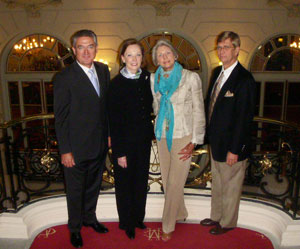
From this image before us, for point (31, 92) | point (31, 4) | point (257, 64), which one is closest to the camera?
point (31, 4)

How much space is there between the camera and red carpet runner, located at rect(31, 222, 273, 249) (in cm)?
251

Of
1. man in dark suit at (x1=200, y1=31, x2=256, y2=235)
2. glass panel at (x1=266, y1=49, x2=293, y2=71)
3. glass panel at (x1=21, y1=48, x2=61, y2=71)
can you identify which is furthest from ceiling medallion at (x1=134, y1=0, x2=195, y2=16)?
man in dark suit at (x1=200, y1=31, x2=256, y2=235)

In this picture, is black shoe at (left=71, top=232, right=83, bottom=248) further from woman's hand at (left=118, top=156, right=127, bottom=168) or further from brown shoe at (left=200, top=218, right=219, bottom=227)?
brown shoe at (left=200, top=218, right=219, bottom=227)

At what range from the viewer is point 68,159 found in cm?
230

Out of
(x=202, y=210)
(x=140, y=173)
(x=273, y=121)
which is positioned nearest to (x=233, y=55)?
(x=273, y=121)

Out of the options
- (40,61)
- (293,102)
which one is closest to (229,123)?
(293,102)

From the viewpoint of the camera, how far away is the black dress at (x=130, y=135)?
7.26 feet

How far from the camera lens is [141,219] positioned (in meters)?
2.65

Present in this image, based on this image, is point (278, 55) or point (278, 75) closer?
point (278, 55)

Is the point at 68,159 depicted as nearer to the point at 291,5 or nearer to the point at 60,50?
the point at 60,50

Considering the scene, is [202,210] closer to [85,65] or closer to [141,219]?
[141,219]

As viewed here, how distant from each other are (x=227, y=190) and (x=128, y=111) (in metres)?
1.13

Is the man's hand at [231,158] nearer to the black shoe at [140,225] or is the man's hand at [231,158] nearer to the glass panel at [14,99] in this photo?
the black shoe at [140,225]

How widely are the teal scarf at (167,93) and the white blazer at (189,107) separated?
4 cm
